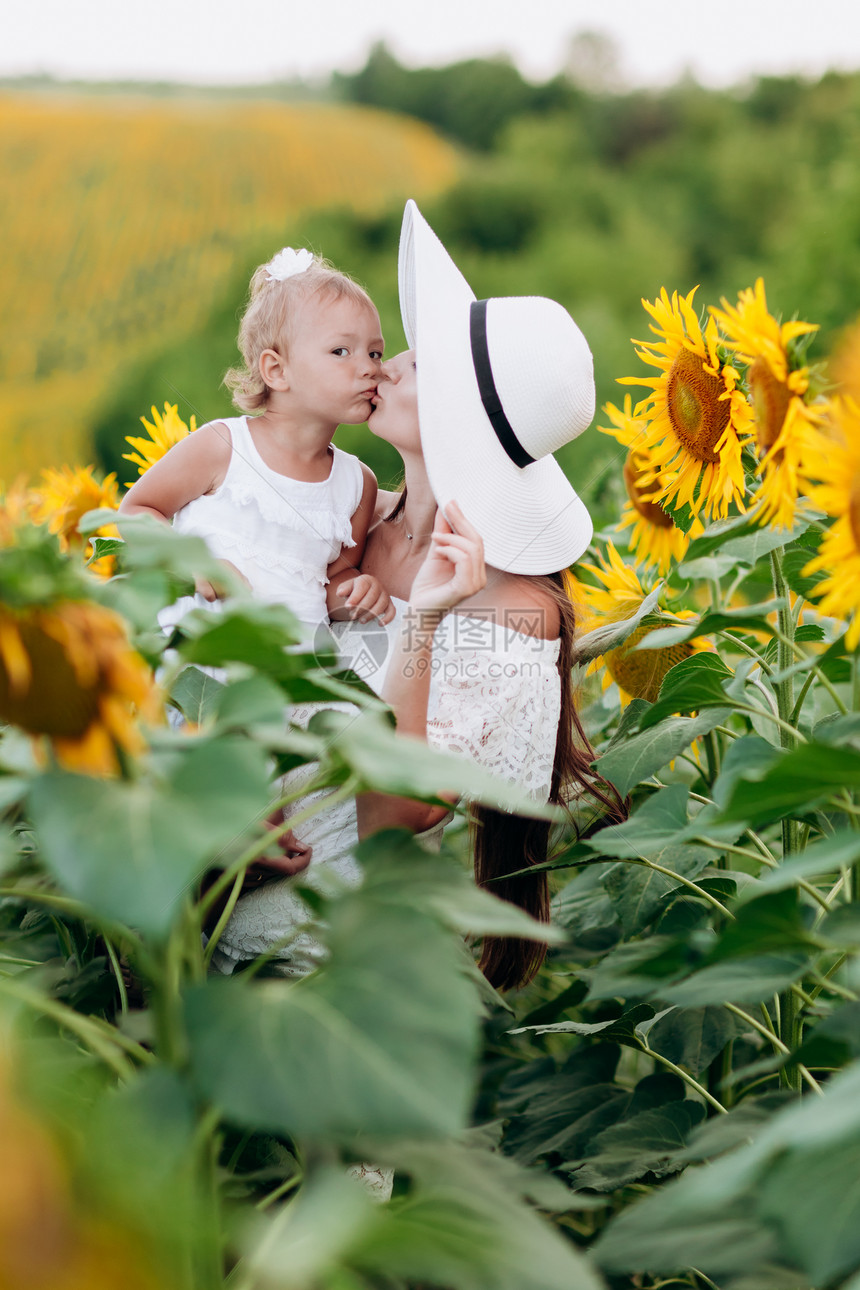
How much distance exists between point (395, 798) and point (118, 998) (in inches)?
10.1

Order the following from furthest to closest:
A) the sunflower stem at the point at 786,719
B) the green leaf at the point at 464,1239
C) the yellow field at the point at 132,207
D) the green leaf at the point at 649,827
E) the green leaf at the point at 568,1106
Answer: the yellow field at the point at 132,207 → the green leaf at the point at 568,1106 → the sunflower stem at the point at 786,719 → the green leaf at the point at 649,827 → the green leaf at the point at 464,1239

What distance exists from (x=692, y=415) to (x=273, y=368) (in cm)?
49

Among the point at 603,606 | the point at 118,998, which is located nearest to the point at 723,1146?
the point at 118,998

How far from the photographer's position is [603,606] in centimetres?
101

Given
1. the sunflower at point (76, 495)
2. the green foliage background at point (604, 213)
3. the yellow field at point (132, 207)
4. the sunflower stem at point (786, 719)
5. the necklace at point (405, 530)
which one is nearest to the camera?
the sunflower stem at point (786, 719)

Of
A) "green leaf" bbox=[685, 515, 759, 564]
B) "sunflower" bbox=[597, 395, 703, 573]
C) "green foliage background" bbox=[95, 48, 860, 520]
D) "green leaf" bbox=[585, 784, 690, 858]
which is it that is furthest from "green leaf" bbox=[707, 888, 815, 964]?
"green foliage background" bbox=[95, 48, 860, 520]

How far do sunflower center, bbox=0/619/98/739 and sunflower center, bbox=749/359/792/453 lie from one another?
0.47 m

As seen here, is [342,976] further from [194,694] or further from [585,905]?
[585,905]

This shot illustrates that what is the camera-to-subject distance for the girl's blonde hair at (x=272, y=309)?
107 cm

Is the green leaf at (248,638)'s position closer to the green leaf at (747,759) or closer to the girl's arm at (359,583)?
the green leaf at (747,759)

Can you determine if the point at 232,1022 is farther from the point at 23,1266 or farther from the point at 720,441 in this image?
the point at 720,441

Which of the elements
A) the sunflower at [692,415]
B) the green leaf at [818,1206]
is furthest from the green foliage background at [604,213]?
the green leaf at [818,1206]

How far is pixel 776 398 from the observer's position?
25.5 inches

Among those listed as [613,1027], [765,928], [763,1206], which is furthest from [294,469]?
[763,1206]
